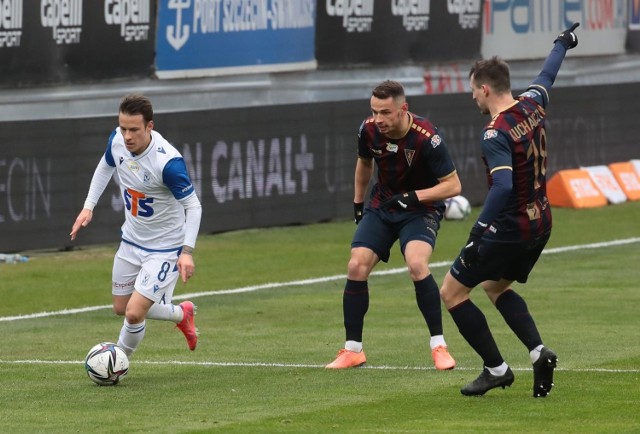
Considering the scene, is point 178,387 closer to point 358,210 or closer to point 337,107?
point 358,210

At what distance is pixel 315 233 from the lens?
71.1ft

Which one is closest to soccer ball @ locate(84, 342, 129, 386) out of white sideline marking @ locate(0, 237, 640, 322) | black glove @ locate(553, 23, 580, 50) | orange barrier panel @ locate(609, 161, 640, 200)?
black glove @ locate(553, 23, 580, 50)

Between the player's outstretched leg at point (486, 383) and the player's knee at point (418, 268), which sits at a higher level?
the player's knee at point (418, 268)

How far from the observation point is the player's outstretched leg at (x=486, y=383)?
995 cm

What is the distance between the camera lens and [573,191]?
82.7 feet

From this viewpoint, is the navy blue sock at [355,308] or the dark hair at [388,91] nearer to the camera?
the dark hair at [388,91]

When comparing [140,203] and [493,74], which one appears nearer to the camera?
[493,74]

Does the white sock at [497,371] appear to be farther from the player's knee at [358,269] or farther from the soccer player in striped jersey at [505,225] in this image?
the player's knee at [358,269]

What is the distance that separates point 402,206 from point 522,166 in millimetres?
1906

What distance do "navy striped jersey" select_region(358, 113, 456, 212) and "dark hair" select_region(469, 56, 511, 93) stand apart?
66.9 inches

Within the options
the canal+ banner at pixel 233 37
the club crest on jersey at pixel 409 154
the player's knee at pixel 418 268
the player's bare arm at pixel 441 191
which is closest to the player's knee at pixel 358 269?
the player's knee at pixel 418 268

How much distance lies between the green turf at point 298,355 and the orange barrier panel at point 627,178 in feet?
20.3

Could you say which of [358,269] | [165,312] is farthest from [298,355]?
[165,312]

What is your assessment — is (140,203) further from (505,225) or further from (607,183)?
(607,183)
